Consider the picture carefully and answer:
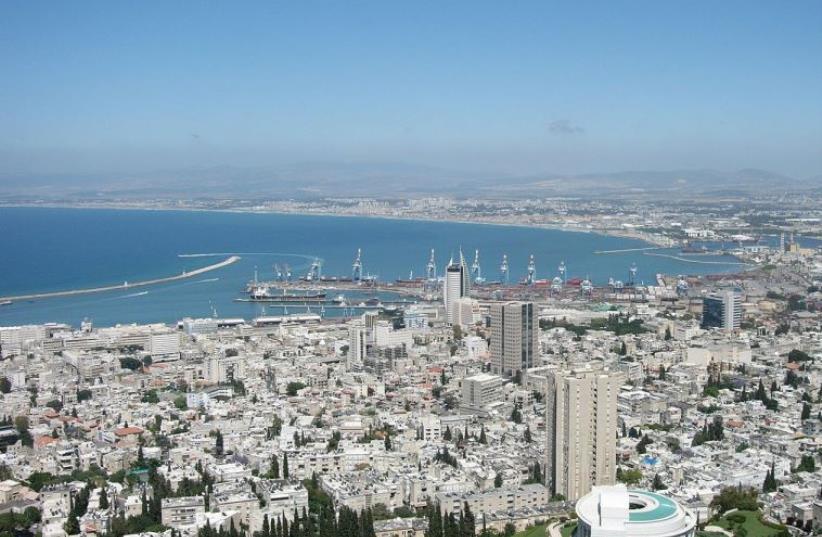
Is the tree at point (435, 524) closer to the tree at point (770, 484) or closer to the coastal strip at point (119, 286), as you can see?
the tree at point (770, 484)

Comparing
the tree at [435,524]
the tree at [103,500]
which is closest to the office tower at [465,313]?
the tree at [103,500]

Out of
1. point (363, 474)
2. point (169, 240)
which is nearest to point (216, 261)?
point (169, 240)

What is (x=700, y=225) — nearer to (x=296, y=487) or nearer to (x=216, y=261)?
(x=216, y=261)

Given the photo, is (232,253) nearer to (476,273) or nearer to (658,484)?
(476,273)

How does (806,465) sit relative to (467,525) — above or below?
below

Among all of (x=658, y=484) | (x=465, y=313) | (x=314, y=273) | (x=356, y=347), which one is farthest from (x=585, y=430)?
(x=314, y=273)

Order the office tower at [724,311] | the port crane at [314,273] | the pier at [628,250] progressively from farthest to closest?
the pier at [628,250]
the port crane at [314,273]
the office tower at [724,311]

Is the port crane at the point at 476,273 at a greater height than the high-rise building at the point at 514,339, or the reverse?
the high-rise building at the point at 514,339

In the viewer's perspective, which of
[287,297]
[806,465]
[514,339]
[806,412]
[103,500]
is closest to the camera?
[103,500]

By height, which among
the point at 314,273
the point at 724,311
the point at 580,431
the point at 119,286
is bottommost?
the point at 314,273
